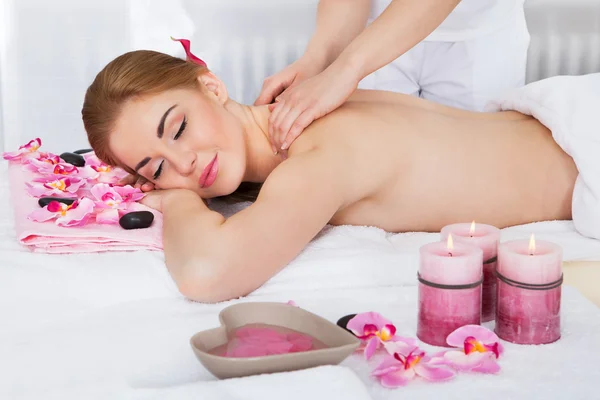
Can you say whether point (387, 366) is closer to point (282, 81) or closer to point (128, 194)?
point (128, 194)

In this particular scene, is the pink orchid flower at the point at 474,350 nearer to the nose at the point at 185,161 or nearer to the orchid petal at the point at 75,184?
the nose at the point at 185,161

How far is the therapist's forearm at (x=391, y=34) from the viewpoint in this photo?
180cm

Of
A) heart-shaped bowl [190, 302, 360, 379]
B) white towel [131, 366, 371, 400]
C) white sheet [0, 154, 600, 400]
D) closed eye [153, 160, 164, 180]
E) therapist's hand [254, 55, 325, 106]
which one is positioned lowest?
white sheet [0, 154, 600, 400]

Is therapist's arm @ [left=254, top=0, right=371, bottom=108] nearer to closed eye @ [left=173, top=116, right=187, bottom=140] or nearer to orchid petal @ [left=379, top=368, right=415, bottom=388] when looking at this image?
closed eye @ [left=173, top=116, right=187, bottom=140]

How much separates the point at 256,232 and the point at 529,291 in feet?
1.67

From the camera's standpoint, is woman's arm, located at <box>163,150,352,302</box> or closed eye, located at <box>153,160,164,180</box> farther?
closed eye, located at <box>153,160,164,180</box>

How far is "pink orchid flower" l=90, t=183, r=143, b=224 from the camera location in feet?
5.63

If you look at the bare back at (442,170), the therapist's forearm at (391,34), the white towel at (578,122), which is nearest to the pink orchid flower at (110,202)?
the bare back at (442,170)

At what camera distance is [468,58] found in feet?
8.29

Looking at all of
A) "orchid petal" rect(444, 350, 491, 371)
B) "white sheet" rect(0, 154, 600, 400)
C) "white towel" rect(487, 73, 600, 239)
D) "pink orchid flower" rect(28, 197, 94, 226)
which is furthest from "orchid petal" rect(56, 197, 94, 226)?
"white towel" rect(487, 73, 600, 239)

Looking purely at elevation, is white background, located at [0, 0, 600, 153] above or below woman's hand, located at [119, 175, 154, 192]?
above

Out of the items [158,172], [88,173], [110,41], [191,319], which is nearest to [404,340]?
[191,319]

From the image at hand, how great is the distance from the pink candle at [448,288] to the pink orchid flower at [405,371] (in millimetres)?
92

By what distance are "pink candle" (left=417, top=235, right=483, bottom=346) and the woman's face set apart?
0.70m
